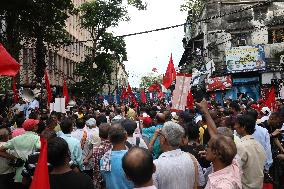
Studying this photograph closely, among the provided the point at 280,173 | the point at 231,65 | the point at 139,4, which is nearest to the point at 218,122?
the point at 280,173

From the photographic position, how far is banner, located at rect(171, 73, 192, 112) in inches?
396

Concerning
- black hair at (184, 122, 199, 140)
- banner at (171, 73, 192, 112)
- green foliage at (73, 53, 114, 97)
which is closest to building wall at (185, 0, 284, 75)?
green foliage at (73, 53, 114, 97)

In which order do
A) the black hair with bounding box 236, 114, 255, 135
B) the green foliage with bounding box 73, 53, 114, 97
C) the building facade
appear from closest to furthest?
the black hair with bounding box 236, 114, 255, 135, the building facade, the green foliage with bounding box 73, 53, 114, 97

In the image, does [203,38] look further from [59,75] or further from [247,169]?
[247,169]

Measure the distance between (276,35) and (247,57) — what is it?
18.5ft

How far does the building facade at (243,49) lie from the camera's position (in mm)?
34688

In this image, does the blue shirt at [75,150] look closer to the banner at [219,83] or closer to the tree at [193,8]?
the banner at [219,83]

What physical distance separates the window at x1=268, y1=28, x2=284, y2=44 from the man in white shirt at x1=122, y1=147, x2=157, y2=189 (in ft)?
120

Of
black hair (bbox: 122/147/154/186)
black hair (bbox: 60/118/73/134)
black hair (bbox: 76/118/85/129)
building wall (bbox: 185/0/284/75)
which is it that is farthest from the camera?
building wall (bbox: 185/0/284/75)

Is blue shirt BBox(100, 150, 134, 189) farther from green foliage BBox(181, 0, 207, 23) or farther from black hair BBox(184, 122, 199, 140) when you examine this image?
green foliage BBox(181, 0, 207, 23)

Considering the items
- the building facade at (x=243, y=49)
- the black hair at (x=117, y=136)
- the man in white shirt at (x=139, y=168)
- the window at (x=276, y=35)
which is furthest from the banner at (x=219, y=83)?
the man in white shirt at (x=139, y=168)

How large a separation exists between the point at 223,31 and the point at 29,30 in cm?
1955

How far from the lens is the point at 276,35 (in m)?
38.6

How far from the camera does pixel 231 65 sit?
35.0 meters
